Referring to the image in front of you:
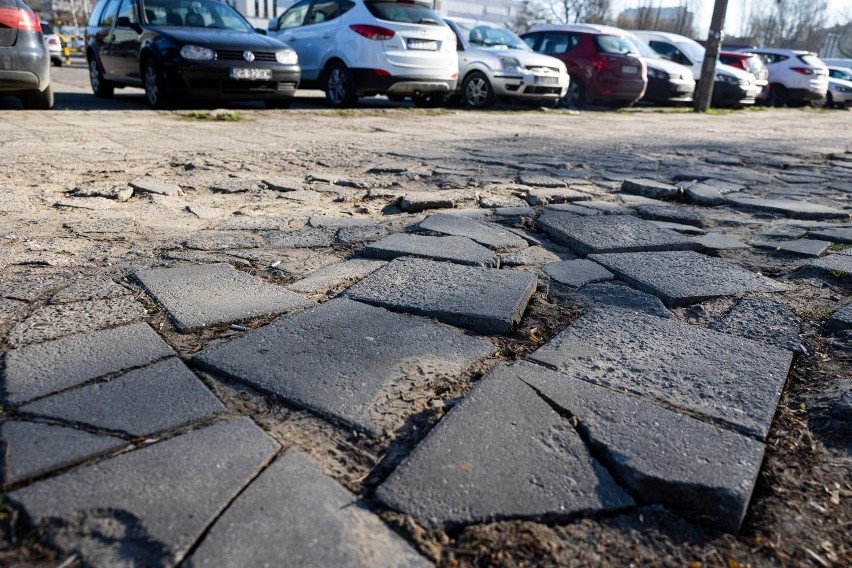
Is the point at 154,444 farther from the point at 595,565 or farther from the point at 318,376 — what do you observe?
the point at 595,565

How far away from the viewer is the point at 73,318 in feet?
6.44

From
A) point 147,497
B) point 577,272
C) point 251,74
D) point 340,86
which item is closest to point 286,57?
point 251,74

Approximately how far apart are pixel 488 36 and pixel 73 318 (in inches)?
420

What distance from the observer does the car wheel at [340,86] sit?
9405mm

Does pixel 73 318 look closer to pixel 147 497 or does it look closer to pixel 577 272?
pixel 147 497

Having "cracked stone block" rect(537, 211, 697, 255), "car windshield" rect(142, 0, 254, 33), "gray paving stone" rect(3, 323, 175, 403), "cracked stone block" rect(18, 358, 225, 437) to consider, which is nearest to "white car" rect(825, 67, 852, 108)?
"car windshield" rect(142, 0, 254, 33)

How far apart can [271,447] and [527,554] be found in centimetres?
53

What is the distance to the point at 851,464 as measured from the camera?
144cm

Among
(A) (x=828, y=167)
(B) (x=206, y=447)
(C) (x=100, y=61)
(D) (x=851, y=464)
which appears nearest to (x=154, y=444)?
(B) (x=206, y=447)

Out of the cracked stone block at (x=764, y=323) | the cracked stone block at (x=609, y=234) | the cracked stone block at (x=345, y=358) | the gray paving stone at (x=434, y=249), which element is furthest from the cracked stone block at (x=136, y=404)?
the cracked stone block at (x=609, y=234)

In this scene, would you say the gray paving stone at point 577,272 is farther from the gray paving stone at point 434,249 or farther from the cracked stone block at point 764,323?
the cracked stone block at point 764,323

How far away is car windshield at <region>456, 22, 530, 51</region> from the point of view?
11.3m

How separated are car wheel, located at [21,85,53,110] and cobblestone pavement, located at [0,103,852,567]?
4.19 m

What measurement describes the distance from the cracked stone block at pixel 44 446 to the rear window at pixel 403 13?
8.92m
